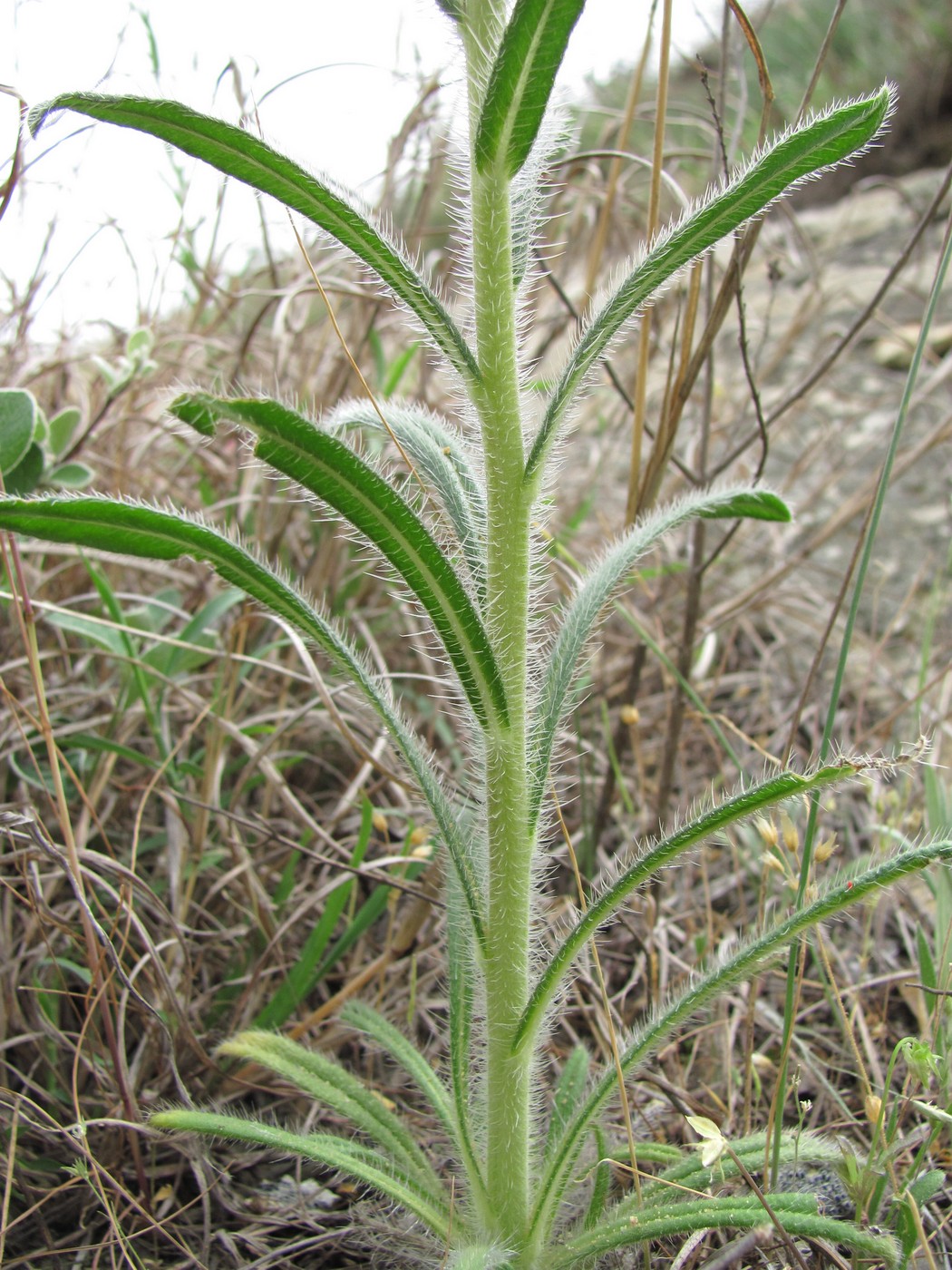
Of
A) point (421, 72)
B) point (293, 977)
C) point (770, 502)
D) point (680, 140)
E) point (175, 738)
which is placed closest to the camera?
point (770, 502)

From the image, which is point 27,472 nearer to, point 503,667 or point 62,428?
point 62,428

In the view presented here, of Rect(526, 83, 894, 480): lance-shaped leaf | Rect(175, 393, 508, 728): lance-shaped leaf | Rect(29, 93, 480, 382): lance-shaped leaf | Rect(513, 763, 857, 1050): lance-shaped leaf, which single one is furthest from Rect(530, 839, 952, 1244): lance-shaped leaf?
Rect(29, 93, 480, 382): lance-shaped leaf

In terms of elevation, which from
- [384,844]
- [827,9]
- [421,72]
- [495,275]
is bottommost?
[384,844]

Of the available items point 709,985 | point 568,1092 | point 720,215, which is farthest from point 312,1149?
point 720,215

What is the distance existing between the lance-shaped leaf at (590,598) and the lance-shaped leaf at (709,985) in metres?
0.26

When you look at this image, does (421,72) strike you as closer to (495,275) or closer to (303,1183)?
(495,275)

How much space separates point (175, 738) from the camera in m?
1.83

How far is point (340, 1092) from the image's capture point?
1.17m

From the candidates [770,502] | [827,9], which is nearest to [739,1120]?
[770,502]

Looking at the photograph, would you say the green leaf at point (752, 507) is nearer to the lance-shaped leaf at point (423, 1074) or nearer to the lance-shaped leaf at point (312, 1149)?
the lance-shaped leaf at point (423, 1074)

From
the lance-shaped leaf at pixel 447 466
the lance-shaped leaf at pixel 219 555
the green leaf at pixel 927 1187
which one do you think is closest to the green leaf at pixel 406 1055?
the lance-shaped leaf at pixel 219 555

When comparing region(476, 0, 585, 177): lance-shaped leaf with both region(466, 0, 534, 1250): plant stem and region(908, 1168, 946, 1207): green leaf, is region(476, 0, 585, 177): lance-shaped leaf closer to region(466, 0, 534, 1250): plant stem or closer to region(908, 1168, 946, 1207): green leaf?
region(466, 0, 534, 1250): plant stem

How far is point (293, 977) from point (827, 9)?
725cm

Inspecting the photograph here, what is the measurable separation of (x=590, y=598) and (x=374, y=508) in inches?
13.4
